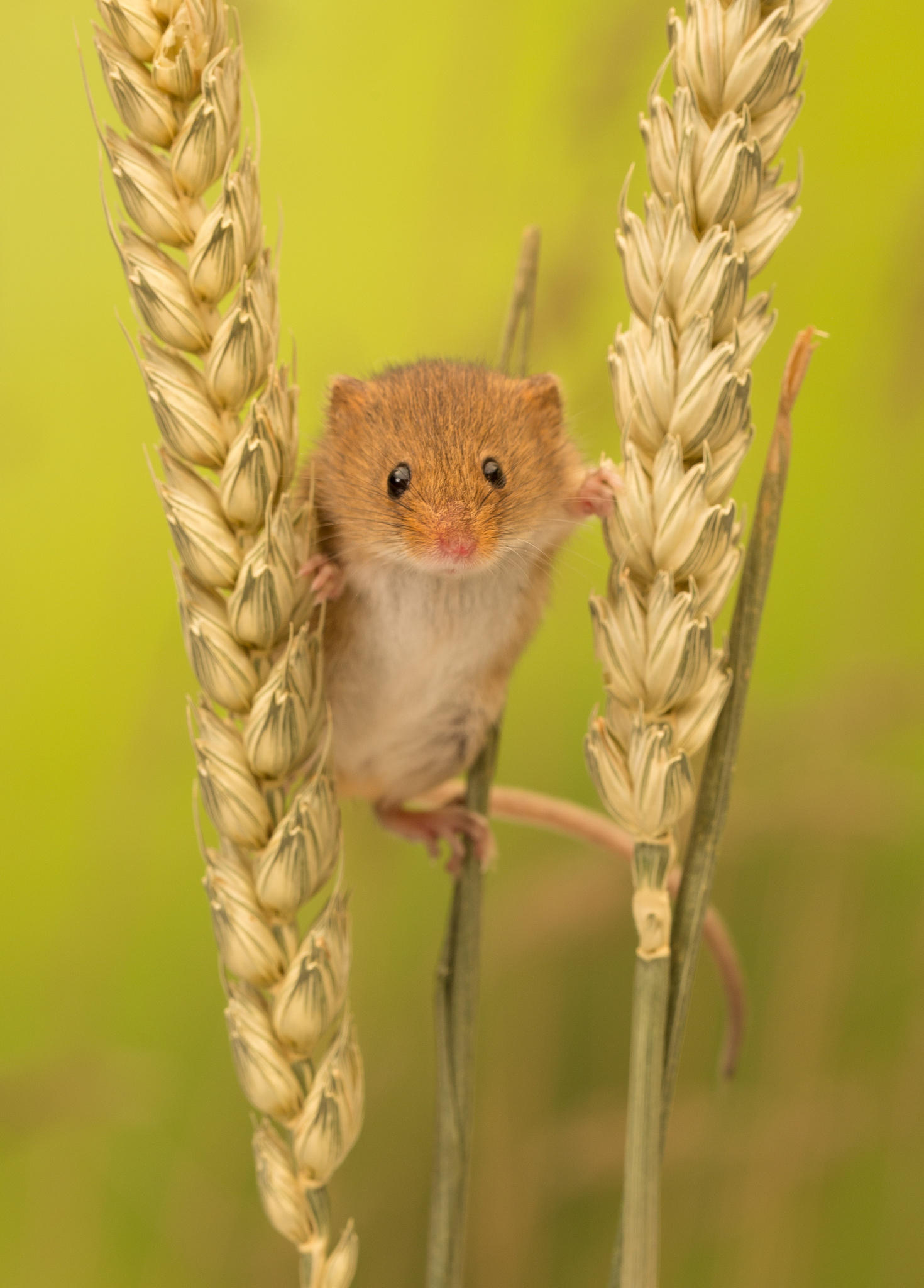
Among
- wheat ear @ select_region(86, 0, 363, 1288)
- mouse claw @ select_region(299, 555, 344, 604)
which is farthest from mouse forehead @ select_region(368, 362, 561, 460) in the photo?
wheat ear @ select_region(86, 0, 363, 1288)

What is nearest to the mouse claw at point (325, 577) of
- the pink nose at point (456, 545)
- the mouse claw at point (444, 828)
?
the pink nose at point (456, 545)

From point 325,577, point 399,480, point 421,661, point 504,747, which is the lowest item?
point 504,747

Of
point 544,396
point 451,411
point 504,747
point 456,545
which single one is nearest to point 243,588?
point 456,545

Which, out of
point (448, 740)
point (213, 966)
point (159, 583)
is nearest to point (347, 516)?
point (448, 740)

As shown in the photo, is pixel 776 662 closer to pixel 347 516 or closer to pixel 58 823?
pixel 347 516

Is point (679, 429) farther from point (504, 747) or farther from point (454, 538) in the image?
point (504, 747)

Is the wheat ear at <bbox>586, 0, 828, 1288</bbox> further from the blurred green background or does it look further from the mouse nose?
the blurred green background

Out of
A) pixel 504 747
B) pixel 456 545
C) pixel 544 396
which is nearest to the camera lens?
pixel 456 545
